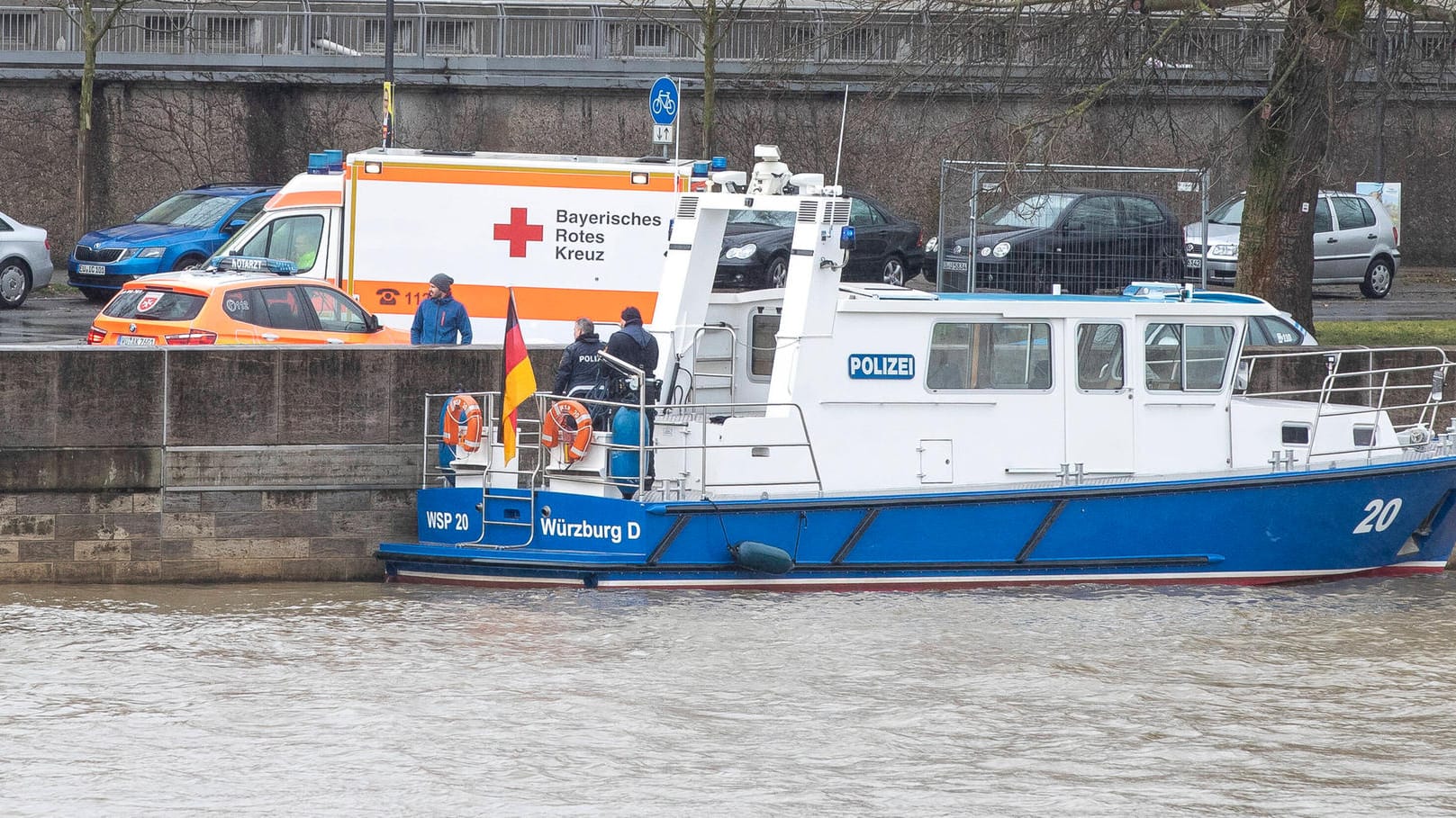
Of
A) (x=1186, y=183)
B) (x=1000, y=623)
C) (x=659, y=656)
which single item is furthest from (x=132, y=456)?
(x=1186, y=183)

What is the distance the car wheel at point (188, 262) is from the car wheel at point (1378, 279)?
17.1m

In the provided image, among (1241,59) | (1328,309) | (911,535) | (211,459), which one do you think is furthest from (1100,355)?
(1328,309)

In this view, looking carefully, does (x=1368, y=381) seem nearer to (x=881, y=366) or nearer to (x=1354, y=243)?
(x=881, y=366)

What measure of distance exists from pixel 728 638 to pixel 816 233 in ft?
10.5

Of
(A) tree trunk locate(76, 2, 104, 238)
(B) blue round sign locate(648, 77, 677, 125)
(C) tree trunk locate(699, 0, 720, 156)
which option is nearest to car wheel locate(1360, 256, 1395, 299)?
(C) tree trunk locate(699, 0, 720, 156)

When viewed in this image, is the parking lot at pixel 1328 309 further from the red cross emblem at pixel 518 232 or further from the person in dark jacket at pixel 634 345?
the person in dark jacket at pixel 634 345

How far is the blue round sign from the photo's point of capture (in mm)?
20250

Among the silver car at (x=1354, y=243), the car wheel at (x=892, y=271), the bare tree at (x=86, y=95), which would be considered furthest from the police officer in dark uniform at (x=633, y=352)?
the bare tree at (x=86, y=95)

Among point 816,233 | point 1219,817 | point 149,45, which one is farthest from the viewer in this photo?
point 149,45

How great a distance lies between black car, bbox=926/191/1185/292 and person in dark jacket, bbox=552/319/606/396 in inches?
183

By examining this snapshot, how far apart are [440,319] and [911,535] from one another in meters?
5.24

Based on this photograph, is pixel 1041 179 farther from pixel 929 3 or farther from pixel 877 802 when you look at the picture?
pixel 877 802

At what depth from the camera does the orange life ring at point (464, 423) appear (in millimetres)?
13633

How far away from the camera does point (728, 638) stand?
39.5ft
